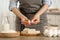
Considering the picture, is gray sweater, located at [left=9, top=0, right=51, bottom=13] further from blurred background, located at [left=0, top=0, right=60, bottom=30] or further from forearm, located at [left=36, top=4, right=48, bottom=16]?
blurred background, located at [left=0, top=0, right=60, bottom=30]

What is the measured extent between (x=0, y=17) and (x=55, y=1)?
1068 mm

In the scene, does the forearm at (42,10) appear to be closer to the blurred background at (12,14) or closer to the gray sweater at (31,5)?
the gray sweater at (31,5)

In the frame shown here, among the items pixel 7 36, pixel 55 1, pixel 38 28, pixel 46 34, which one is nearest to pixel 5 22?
pixel 7 36

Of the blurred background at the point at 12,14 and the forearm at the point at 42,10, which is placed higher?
the forearm at the point at 42,10

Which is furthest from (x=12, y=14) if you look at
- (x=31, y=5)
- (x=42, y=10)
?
(x=42, y=10)

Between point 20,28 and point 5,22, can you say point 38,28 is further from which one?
point 5,22

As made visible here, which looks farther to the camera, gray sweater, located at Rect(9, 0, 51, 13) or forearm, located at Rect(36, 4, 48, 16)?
gray sweater, located at Rect(9, 0, 51, 13)

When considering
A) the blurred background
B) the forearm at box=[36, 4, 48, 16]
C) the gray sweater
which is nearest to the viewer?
the forearm at box=[36, 4, 48, 16]

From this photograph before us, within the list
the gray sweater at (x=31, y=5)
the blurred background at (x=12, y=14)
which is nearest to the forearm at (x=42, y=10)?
the gray sweater at (x=31, y=5)

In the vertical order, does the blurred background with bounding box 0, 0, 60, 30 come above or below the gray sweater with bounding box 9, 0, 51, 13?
below

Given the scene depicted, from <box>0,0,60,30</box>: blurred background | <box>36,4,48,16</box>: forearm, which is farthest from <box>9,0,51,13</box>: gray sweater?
<box>0,0,60,30</box>: blurred background

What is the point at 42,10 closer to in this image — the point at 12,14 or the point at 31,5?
the point at 31,5

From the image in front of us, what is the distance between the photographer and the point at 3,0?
302 cm

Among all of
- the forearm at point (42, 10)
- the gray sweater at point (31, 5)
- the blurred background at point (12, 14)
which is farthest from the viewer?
the blurred background at point (12, 14)
